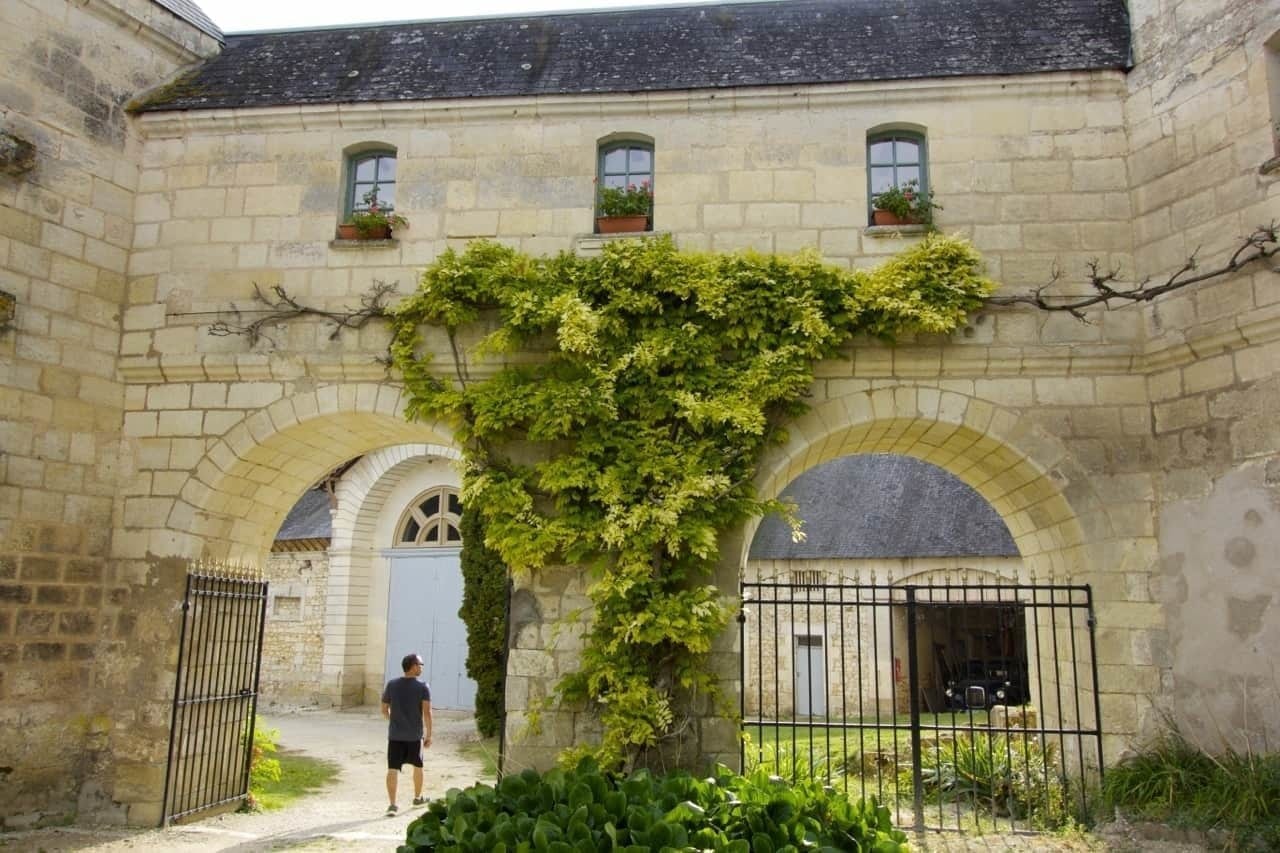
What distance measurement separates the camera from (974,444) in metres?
6.95

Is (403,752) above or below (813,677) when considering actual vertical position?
below

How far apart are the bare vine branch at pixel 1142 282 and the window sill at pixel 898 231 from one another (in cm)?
68

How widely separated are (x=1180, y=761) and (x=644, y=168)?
531cm

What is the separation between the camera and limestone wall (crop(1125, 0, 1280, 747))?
5879 mm

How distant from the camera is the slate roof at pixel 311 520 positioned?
16969 mm

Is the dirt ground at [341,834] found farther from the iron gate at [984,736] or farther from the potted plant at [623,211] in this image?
the potted plant at [623,211]

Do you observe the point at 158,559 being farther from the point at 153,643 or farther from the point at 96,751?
the point at 96,751

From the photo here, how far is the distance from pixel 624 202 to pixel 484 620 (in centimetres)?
731

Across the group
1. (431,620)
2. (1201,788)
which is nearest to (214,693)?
(1201,788)

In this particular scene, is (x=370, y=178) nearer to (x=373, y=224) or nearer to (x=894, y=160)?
(x=373, y=224)

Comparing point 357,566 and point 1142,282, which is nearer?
point 1142,282

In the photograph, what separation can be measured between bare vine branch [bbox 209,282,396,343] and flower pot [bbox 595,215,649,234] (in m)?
1.60

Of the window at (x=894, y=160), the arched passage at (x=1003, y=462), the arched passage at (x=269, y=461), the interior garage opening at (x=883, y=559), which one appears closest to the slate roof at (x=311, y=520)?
the interior garage opening at (x=883, y=559)

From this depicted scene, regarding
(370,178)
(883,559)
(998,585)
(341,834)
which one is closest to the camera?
(998,585)
